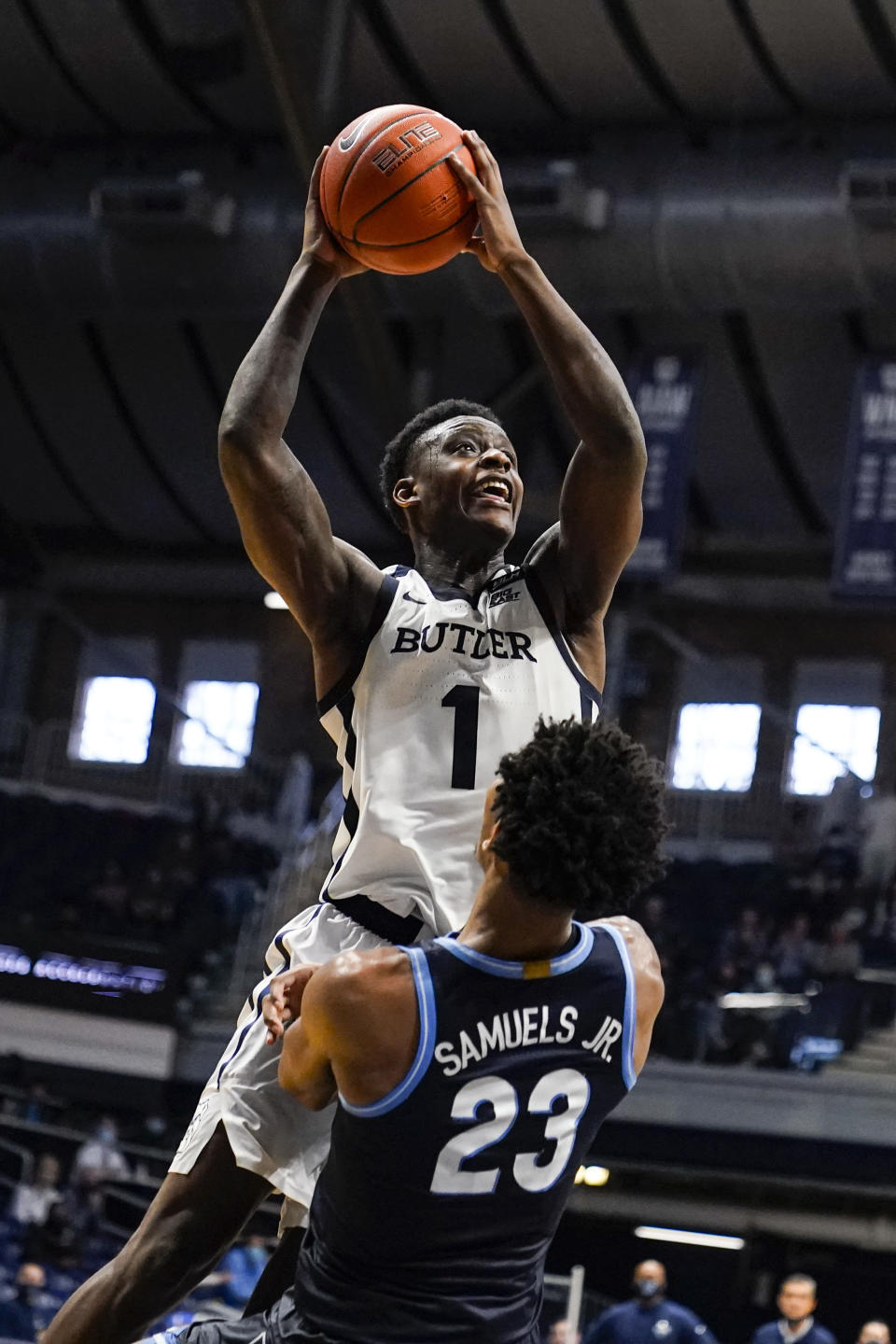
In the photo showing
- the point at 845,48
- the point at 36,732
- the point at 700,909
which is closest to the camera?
the point at 845,48

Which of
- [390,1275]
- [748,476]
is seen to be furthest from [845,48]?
[390,1275]

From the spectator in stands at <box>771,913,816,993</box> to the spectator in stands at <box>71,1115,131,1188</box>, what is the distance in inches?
213

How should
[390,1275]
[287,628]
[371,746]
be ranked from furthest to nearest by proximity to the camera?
[287,628] → [371,746] → [390,1275]

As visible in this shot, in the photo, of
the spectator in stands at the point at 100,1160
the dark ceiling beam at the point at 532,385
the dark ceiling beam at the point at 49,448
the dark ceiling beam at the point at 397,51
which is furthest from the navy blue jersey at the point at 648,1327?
the dark ceiling beam at the point at 49,448

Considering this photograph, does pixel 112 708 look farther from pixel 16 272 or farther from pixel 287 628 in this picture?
pixel 16 272

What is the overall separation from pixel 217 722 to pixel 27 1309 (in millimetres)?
13377

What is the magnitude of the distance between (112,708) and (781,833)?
9.72m

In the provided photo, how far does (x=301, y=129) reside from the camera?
13734 millimetres

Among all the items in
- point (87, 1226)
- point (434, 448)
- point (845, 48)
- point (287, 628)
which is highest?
point (845, 48)

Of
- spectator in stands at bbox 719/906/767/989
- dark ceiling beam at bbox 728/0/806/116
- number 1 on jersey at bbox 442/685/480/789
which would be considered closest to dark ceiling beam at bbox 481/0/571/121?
dark ceiling beam at bbox 728/0/806/116

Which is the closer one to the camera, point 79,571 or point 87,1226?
point 87,1226

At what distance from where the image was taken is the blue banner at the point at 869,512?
14.1 meters

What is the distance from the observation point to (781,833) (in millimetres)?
17641

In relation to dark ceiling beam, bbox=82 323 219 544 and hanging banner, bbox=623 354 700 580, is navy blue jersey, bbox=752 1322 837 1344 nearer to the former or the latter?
hanging banner, bbox=623 354 700 580
